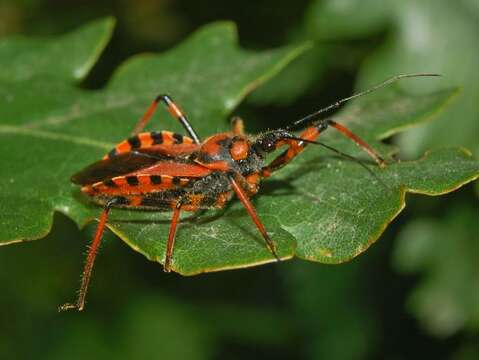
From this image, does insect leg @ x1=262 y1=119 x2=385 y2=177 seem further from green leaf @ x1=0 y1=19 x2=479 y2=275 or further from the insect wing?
the insect wing

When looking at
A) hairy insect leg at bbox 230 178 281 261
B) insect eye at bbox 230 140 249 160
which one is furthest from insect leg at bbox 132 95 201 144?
hairy insect leg at bbox 230 178 281 261

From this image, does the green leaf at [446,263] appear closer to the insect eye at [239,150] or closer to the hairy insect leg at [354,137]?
the hairy insect leg at [354,137]

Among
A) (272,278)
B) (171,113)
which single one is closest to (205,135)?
(171,113)

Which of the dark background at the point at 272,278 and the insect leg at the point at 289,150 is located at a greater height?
the insect leg at the point at 289,150

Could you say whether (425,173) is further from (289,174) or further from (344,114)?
(344,114)

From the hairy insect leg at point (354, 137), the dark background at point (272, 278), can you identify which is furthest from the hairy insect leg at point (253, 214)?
the dark background at point (272, 278)
